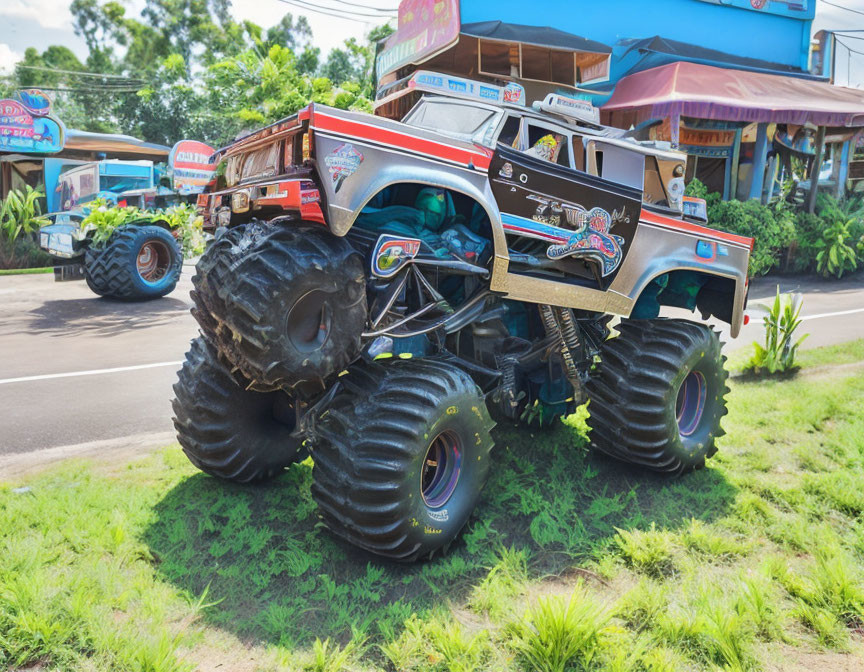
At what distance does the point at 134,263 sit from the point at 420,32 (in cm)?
720

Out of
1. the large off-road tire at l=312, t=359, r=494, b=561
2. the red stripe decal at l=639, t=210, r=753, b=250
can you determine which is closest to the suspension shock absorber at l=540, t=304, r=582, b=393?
the red stripe decal at l=639, t=210, r=753, b=250

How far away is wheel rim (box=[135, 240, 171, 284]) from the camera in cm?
1252

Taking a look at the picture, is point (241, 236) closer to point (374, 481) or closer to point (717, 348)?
point (374, 481)

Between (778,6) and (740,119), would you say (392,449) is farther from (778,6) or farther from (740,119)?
(778,6)

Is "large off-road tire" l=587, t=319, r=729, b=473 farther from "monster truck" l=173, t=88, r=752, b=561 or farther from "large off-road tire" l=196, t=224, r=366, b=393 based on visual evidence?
"large off-road tire" l=196, t=224, r=366, b=393

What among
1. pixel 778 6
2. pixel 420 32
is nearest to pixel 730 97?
pixel 778 6

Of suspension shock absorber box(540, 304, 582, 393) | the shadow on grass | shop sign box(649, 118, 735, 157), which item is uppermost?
shop sign box(649, 118, 735, 157)

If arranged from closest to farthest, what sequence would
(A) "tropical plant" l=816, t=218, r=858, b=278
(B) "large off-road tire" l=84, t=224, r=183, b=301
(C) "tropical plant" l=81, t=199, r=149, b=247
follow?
(B) "large off-road tire" l=84, t=224, r=183, b=301
(C) "tropical plant" l=81, t=199, r=149, b=247
(A) "tropical plant" l=816, t=218, r=858, b=278

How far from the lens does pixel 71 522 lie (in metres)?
3.77

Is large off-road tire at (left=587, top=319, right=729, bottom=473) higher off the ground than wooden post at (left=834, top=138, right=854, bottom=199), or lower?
lower

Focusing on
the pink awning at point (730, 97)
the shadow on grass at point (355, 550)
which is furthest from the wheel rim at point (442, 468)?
the pink awning at point (730, 97)

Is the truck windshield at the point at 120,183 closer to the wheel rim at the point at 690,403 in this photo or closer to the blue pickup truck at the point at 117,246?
the blue pickup truck at the point at 117,246

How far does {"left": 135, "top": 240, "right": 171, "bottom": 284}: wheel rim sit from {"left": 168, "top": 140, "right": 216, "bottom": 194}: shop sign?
5.09 metres

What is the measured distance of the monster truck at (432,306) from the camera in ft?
10.4
